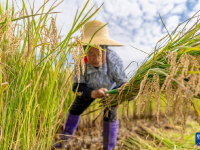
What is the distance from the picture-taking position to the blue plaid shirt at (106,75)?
223 centimetres

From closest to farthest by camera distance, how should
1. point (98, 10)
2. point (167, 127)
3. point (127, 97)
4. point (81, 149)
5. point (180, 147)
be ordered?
point (98, 10), point (127, 97), point (180, 147), point (81, 149), point (167, 127)

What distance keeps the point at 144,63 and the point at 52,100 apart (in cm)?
64

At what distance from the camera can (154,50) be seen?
110 centimetres

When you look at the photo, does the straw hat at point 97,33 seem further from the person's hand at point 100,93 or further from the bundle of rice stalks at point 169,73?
the bundle of rice stalks at point 169,73

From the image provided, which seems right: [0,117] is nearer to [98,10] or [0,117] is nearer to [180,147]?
[98,10]

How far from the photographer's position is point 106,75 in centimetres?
233

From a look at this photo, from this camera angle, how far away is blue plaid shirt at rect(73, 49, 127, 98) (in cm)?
223

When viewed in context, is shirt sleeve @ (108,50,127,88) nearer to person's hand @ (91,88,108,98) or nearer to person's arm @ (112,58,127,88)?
person's arm @ (112,58,127,88)

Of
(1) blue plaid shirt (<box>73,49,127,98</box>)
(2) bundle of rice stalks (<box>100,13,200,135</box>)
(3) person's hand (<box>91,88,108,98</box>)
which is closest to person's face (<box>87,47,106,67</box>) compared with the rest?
(1) blue plaid shirt (<box>73,49,127,98</box>)

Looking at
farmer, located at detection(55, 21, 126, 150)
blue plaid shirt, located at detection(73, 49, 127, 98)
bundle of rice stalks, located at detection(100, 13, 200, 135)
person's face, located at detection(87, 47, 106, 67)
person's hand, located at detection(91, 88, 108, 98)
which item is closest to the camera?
bundle of rice stalks, located at detection(100, 13, 200, 135)

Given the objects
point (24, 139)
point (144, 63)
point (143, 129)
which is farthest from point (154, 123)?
point (24, 139)

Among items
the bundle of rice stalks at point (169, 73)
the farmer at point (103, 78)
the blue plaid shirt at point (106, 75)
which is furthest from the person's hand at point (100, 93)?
the bundle of rice stalks at point (169, 73)

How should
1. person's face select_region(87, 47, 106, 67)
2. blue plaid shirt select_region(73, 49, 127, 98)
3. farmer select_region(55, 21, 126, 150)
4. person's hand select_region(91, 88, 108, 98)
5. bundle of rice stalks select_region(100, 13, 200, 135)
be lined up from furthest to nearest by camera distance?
blue plaid shirt select_region(73, 49, 127, 98), farmer select_region(55, 21, 126, 150), person's face select_region(87, 47, 106, 67), person's hand select_region(91, 88, 108, 98), bundle of rice stalks select_region(100, 13, 200, 135)

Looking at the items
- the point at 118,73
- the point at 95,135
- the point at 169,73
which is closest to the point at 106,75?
the point at 118,73
